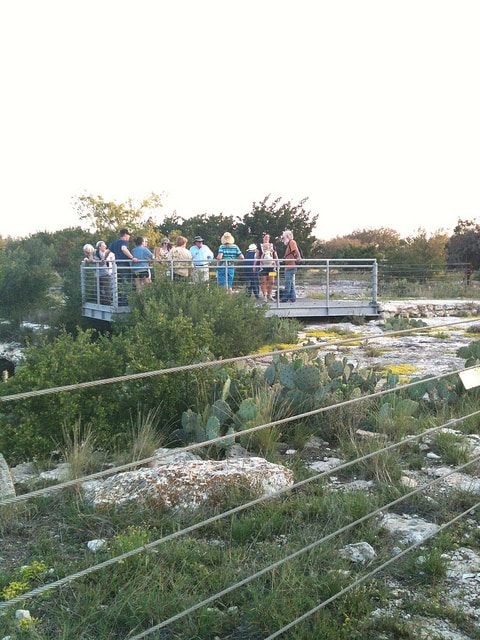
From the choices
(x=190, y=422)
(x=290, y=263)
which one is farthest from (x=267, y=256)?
(x=190, y=422)

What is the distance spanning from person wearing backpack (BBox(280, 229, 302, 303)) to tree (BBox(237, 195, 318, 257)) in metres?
24.7

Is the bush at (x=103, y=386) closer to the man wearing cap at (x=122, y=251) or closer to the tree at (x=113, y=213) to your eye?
the man wearing cap at (x=122, y=251)

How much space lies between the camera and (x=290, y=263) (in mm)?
18109

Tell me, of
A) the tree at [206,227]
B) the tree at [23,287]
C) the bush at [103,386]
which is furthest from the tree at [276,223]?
the bush at [103,386]

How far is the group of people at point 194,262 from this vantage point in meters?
15.3

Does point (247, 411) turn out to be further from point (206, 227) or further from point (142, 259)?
point (206, 227)

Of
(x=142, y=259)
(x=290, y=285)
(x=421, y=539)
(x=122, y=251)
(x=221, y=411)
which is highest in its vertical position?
(x=122, y=251)

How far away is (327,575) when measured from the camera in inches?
133

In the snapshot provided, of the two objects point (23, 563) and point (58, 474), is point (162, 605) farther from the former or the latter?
point (58, 474)

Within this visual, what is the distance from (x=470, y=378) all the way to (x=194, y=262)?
11926 millimetres

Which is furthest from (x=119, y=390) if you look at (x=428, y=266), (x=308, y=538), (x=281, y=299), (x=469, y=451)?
(x=428, y=266)

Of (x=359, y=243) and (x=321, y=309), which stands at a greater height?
(x=359, y=243)

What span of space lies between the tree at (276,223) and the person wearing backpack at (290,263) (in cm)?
2470

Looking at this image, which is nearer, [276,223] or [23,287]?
[23,287]
